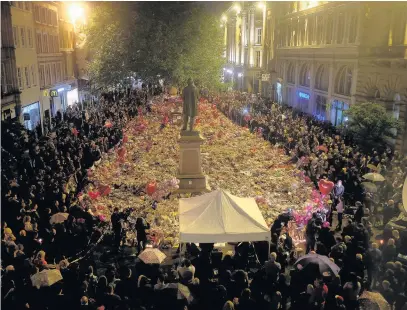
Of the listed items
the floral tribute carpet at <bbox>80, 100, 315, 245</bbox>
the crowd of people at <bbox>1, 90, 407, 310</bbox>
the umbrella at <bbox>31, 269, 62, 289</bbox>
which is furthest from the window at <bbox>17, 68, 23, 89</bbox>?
the umbrella at <bbox>31, 269, 62, 289</bbox>

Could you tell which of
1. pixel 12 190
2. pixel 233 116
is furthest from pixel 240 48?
pixel 12 190

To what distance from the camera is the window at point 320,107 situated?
1487 inches

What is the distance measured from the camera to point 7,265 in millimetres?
8461

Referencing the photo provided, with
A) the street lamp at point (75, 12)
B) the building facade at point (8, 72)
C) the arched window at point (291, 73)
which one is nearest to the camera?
the building facade at point (8, 72)

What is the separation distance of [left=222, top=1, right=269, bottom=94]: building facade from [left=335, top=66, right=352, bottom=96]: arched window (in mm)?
18848

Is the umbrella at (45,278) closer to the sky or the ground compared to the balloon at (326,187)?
closer to the sky

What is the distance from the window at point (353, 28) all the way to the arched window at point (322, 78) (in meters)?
5.13

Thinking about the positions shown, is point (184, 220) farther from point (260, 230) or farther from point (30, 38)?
point (30, 38)

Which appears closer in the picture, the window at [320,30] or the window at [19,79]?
the window at [19,79]

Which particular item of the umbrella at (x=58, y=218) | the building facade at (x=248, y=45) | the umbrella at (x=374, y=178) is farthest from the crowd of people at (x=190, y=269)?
the building facade at (x=248, y=45)

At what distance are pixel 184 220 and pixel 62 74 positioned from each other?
40976 mm

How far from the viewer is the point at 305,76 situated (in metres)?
42.9

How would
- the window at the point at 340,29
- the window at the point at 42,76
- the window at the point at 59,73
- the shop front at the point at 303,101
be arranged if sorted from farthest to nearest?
the window at the point at 59,73, the shop front at the point at 303,101, the window at the point at 42,76, the window at the point at 340,29

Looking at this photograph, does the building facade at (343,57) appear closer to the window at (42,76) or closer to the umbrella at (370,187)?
the umbrella at (370,187)
